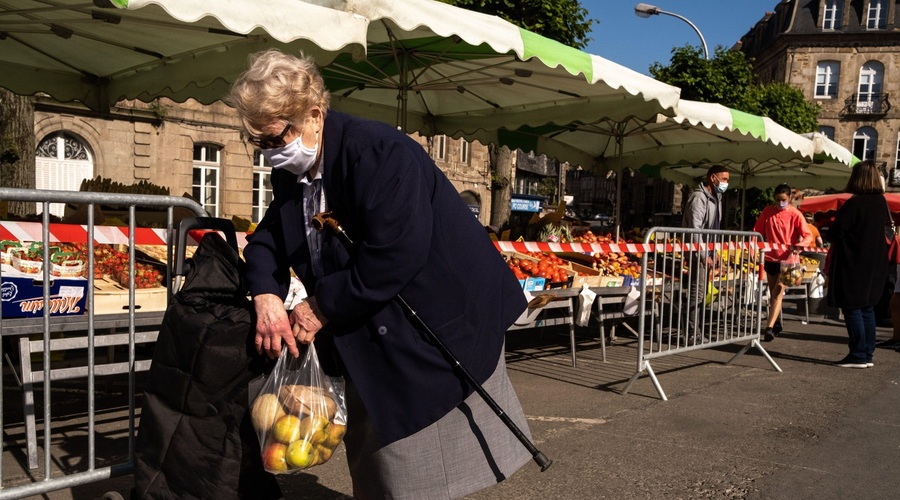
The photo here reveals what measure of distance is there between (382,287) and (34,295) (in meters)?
2.22

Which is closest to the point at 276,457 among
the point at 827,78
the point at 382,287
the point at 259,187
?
the point at 382,287

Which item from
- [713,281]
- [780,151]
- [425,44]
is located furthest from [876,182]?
[425,44]

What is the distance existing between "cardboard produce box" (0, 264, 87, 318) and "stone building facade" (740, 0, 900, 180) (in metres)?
49.6

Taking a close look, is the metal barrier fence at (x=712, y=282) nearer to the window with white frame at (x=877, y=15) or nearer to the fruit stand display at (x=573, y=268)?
the fruit stand display at (x=573, y=268)

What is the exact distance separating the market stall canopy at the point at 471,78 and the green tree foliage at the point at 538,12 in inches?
392

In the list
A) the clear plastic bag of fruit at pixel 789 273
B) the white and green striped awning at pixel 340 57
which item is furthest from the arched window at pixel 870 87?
the white and green striped awning at pixel 340 57

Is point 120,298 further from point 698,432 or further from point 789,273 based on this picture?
point 789,273

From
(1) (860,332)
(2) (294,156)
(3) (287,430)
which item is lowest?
(1) (860,332)

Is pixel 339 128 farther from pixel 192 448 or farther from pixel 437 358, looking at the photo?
pixel 192 448

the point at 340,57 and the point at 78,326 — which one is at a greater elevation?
the point at 340,57

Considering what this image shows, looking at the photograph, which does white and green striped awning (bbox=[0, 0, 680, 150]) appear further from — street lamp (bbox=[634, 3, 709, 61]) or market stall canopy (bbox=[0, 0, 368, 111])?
street lamp (bbox=[634, 3, 709, 61])

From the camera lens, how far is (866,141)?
4612cm

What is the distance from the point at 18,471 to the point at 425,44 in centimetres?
438

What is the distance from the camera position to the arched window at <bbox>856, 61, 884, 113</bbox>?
4541cm
